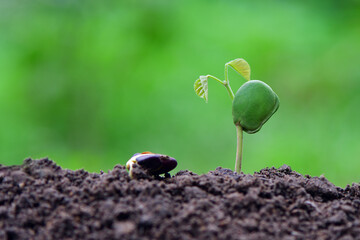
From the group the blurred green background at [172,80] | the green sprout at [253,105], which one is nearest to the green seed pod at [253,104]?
the green sprout at [253,105]

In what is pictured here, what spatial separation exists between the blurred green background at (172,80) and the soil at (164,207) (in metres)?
2.28

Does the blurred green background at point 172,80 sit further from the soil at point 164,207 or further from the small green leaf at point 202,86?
the soil at point 164,207

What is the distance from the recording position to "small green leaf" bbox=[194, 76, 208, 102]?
4.19ft

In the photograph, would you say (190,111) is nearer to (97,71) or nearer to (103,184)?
(97,71)

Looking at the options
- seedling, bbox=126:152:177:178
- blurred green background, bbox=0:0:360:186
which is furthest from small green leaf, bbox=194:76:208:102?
blurred green background, bbox=0:0:360:186

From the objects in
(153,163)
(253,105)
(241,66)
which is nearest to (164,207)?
(153,163)

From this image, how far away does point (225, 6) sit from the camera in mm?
4043

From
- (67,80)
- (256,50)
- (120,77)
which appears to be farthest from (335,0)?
(67,80)

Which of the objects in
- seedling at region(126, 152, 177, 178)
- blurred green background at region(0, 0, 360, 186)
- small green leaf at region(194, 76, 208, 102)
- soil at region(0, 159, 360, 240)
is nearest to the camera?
soil at region(0, 159, 360, 240)

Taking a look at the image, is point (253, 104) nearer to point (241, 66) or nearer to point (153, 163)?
point (241, 66)

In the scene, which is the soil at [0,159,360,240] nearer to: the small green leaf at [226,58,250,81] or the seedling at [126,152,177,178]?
the seedling at [126,152,177,178]

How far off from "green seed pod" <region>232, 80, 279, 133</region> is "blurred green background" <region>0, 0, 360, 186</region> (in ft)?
6.89

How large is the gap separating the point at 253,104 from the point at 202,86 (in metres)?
0.15

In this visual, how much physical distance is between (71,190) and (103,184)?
0.24 feet
